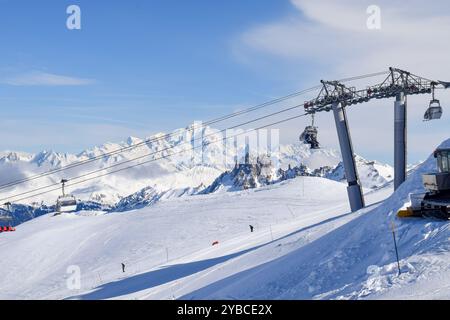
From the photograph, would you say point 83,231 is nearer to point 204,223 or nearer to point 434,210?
point 204,223

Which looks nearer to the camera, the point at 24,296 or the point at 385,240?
the point at 385,240

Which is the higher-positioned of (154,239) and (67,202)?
(67,202)

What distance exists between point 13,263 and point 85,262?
970 centimetres

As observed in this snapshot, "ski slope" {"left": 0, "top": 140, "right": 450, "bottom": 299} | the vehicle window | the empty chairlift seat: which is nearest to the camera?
"ski slope" {"left": 0, "top": 140, "right": 450, "bottom": 299}

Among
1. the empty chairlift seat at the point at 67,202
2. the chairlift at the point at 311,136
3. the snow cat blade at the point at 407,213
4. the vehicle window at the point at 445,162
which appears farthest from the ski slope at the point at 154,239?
the vehicle window at the point at 445,162

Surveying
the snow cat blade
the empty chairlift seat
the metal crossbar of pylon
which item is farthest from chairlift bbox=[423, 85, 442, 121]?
the empty chairlift seat

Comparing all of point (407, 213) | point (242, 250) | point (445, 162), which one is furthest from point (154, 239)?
point (407, 213)

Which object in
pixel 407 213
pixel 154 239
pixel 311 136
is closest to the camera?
pixel 407 213

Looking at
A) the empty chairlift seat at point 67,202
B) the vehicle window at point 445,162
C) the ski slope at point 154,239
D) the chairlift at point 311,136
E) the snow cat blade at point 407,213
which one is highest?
the chairlift at point 311,136

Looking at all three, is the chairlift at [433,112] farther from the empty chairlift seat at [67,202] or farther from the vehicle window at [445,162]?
the empty chairlift seat at [67,202]

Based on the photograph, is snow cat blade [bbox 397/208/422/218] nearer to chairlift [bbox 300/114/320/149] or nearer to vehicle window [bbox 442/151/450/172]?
vehicle window [bbox 442/151/450/172]

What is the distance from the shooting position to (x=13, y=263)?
51125 mm

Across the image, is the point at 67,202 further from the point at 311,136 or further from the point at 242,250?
the point at 311,136
